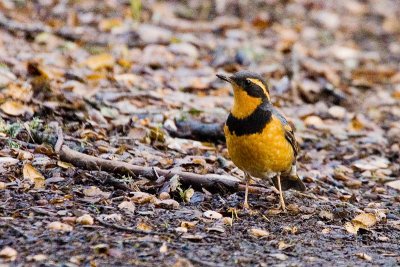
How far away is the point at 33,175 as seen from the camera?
561cm

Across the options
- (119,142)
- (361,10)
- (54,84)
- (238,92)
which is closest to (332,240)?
(238,92)

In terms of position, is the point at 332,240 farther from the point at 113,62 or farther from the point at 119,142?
the point at 113,62

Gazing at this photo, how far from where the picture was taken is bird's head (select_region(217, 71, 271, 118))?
5900 millimetres

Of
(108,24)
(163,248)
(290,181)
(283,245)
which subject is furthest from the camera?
(108,24)

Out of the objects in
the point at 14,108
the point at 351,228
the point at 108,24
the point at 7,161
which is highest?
the point at 108,24

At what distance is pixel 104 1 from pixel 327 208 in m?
7.25

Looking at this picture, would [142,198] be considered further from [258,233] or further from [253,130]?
[253,130]

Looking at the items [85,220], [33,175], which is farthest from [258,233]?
[33,175]

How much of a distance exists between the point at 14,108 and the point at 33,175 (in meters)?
1.60

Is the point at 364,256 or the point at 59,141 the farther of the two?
the point at 59,141

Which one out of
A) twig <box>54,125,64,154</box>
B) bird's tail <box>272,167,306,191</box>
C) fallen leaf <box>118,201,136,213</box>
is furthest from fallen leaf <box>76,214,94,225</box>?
bird's tail <box>272,167,306,191</box>

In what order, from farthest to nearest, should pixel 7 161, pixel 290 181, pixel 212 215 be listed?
pixel 290 181 → pixel 7 161 → pixel 212 215

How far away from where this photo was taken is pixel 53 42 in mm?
9930

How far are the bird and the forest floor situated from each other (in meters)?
0.38
